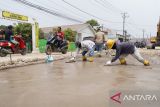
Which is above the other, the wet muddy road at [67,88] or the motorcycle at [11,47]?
the motorcycle at [11,47]

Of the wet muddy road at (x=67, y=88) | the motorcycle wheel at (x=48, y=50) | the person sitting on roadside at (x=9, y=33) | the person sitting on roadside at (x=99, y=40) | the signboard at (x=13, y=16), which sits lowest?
the wet muddy road at (x=67, y=88)

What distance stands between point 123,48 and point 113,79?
3.92 m

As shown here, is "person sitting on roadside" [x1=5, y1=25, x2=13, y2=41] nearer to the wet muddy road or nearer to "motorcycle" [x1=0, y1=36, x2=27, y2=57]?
"motorcycle" [x1=0, y1=36, x2=27, y2=57]

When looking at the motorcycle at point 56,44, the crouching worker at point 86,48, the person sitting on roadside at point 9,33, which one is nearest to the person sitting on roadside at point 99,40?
the crouching worker at point 86,48

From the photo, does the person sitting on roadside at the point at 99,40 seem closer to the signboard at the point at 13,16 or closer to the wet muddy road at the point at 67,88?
the wet muddy road at the point at 67,88

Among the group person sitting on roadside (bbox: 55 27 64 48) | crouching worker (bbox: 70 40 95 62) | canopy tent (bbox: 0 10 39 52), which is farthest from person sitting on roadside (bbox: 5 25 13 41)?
crouching worker (bbox: 70 40 95 62)

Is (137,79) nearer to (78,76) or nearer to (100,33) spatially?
(78,76)

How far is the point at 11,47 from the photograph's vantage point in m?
19.9

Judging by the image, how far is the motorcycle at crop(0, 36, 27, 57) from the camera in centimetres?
1915

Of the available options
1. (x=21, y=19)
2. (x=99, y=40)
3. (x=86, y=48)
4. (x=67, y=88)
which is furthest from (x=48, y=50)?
(x=67, y=88)

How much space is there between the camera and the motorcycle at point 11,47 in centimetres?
1915

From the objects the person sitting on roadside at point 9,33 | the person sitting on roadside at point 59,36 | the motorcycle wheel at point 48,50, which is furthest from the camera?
the person sitting on roadside at point 59,36

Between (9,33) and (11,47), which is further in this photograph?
(11,47)

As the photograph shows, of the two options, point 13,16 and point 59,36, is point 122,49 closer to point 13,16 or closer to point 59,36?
point 59,36
